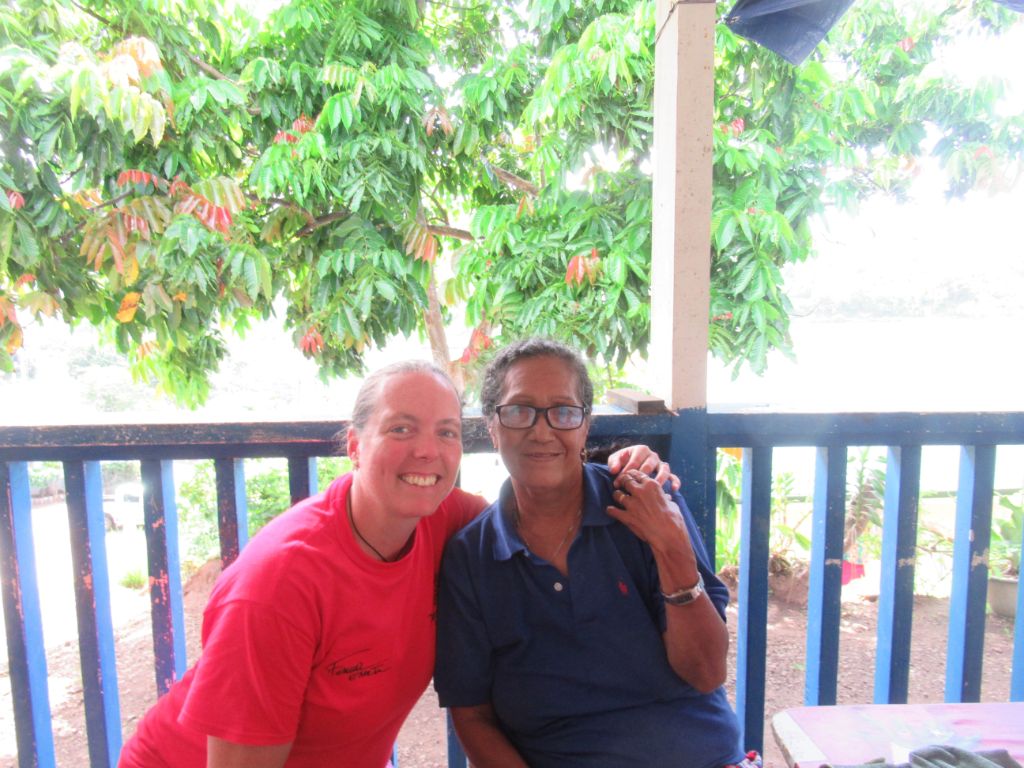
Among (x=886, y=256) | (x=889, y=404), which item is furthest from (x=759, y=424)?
(x=886, y=256)

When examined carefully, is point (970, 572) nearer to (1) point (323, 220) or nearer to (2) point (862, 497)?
(2) point (862, 497)

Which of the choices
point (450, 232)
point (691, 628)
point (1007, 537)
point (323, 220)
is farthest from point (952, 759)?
point (450, 232)

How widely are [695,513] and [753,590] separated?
292mm

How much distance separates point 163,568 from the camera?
1.76 m

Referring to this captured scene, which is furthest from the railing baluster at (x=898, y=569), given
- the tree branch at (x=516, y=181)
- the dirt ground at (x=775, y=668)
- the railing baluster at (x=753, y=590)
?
the tree branch at (x=516, y=181)

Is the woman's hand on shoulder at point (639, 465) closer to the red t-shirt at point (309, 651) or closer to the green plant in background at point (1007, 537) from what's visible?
the red t-shirt at point (309, 651)

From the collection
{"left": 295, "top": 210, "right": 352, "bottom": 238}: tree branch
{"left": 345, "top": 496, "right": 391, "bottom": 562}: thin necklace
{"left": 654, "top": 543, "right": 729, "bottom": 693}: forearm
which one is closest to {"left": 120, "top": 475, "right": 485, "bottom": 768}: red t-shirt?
{"left": 345, "top": 496, "right": 391, "bottom": 562}: thin necklace

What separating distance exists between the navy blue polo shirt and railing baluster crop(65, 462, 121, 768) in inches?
36.9

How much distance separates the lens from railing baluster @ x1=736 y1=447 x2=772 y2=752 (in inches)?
73.5

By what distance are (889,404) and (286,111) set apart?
12.1 feet

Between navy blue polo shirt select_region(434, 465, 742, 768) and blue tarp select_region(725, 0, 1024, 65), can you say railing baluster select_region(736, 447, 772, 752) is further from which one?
blue tarp select_region(725, 0, 1024, 65)

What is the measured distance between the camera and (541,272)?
13.1 feet

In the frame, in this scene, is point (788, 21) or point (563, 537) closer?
point (563, 537)

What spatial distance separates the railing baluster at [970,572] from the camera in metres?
1.86
